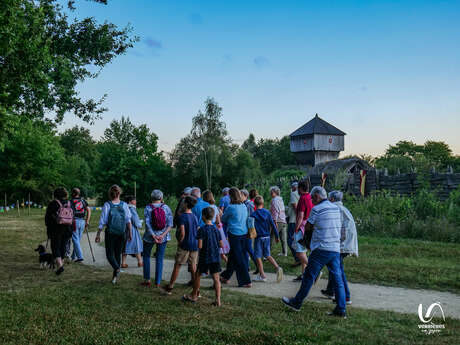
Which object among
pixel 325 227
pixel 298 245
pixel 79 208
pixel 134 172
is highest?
pixel 134 172

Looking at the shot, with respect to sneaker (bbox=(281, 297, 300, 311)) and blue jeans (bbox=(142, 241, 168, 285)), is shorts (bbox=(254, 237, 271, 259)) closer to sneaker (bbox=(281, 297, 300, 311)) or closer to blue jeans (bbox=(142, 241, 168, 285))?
blue jeans (bbox=(142, 241, 168, 285))

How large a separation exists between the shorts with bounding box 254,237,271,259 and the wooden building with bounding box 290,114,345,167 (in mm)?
58316

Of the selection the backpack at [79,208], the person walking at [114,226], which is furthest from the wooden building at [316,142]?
the person walking at [114,226]

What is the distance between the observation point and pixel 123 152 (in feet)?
221

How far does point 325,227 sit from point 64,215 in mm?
5935

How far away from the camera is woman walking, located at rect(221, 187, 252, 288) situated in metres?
8.67

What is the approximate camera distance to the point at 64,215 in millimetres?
9875

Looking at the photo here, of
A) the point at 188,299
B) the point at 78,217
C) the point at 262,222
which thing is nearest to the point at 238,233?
the point at 262,222

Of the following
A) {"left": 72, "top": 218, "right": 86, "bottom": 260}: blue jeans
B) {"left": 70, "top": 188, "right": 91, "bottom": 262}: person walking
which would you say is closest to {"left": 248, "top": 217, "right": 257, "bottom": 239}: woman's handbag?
{"left": 70, "top": 188, "right": 91, "bottom": 262}: person walking

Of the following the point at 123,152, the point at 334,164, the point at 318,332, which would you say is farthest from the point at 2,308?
the point at 123,152

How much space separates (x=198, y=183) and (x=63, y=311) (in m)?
52.3

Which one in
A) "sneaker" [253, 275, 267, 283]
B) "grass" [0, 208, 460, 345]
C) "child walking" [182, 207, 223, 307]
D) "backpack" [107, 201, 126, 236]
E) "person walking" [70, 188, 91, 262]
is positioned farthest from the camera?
"person walking" [70, 188, 91, 262]

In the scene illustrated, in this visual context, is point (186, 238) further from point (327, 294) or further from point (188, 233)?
point (327, 294)

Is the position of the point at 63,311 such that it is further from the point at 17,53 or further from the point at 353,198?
the point at 353,198
